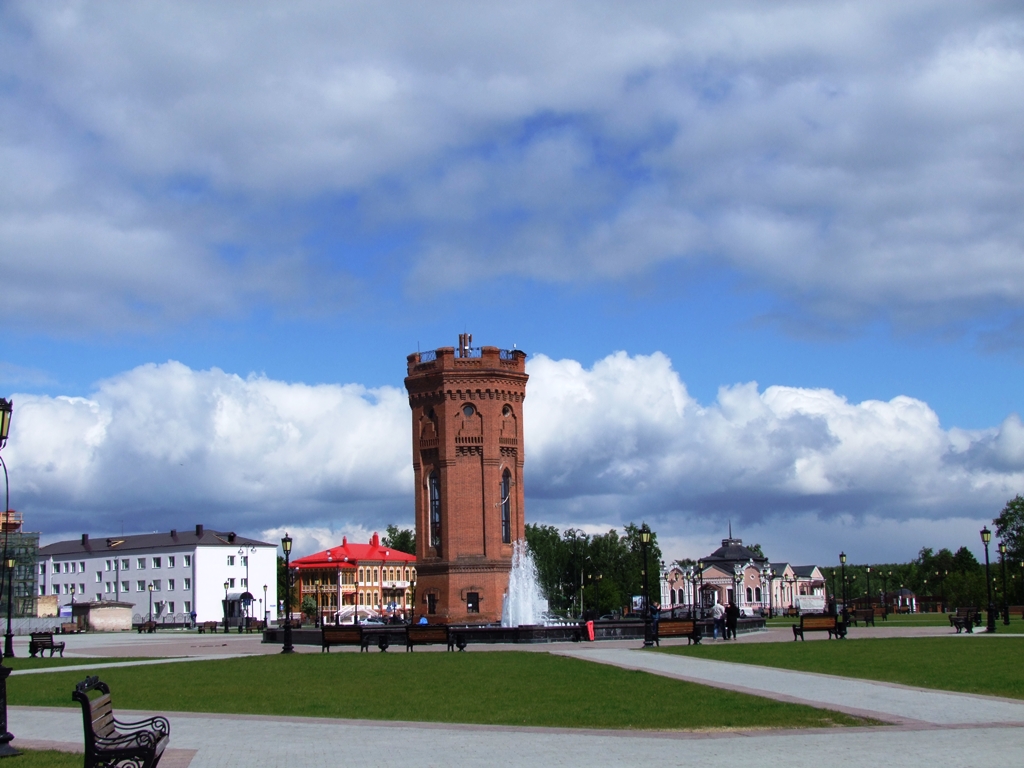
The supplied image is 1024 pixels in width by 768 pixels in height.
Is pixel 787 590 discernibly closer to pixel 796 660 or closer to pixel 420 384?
pixel 420 384

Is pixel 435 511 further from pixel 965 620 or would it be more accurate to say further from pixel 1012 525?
pixel 1012 525

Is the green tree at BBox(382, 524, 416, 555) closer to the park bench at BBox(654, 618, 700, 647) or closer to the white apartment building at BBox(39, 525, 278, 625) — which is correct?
the white apartment building at BBox(39, 525, 278, 625)

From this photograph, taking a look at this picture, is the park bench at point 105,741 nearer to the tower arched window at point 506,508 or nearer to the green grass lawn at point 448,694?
the green grass lawn at point 448,694

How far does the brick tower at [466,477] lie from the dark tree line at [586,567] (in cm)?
5649

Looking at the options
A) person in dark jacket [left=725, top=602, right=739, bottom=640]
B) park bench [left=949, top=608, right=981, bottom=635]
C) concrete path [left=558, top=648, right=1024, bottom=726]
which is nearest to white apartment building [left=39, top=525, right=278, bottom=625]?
person in dark jacket [left=725, top=602, right=739, bottom=640]

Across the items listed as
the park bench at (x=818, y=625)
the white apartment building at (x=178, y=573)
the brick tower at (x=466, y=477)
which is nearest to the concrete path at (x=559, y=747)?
the park bench at (x=818, y=625)

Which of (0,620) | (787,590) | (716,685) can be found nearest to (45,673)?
(716,685)

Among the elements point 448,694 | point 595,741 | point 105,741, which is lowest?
point 448,694

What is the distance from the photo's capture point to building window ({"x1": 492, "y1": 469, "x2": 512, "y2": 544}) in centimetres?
5953

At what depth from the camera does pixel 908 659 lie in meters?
25.0

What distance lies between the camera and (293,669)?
26.1 metres

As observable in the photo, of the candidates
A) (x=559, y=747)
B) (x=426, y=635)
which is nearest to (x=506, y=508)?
(x=426, y=635)

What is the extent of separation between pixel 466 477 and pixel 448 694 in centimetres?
4082

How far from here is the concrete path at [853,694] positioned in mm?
14266
